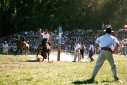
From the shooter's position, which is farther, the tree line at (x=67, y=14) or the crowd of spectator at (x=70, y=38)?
the tree line at (x=67, y=14)

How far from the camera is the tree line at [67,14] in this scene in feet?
183

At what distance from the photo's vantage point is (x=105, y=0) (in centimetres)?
5778

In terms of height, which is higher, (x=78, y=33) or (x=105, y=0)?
(x=105, y=0)

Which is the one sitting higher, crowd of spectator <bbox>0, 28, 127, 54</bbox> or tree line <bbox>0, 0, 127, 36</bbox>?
tree line <bbox>0, 0, 127, 36</bbox>

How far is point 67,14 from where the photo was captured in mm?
58156

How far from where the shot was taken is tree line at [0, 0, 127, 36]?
183 ft

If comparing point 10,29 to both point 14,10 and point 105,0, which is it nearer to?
point 14,10

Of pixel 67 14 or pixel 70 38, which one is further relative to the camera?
pixel 67 14

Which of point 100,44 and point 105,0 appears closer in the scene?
point 100,44

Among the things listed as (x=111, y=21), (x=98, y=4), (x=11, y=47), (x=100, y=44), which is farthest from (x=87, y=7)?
(x=100, y=44)

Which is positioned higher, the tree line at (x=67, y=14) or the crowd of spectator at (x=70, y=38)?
the tree line at (x=67, y=14)

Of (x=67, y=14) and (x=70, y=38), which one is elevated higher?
(x=67, y=14)

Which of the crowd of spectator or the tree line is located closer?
the crowd of spectator

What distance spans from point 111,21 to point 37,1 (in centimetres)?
1702
